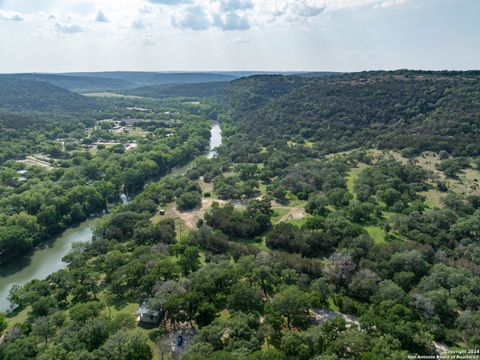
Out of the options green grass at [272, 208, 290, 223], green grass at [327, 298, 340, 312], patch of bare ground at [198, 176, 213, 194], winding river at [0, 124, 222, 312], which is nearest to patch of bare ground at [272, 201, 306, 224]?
green grass at [272, 208, 290, 223]

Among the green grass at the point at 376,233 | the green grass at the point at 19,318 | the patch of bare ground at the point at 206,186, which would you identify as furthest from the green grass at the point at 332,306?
the patch of bare ground at the point at 206,186

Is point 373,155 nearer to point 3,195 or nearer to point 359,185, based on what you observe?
point 359,185

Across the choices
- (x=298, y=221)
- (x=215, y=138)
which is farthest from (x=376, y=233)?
(x=215, y=138)

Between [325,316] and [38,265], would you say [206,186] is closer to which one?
[38,265]

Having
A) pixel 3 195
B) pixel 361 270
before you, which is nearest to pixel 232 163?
pixel 3 195

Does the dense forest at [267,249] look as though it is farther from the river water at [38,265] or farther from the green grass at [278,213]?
the river water at [38,265]
